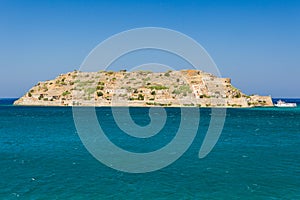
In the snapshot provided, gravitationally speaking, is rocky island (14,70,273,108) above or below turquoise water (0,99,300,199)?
above

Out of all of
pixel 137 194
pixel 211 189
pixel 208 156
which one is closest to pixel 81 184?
pixel 137 194

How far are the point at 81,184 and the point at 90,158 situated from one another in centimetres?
985

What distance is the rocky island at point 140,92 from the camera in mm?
160875

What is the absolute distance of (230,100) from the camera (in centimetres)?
16300

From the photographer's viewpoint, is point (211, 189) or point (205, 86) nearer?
point (211, 189)

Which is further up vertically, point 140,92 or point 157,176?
point 140,92

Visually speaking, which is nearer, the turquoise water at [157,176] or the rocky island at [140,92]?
the turquoise water at [157,176]

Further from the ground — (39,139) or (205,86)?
(205,86)

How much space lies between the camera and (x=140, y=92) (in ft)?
545

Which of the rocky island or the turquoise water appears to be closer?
the turquoise water

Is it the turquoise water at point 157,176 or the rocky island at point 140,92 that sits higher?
the rocky island at point 140,92

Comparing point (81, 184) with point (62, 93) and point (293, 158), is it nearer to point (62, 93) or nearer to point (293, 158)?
point (293, 158)

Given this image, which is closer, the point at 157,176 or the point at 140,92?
the point at 157,176

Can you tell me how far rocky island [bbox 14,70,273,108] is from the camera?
160875 mm
